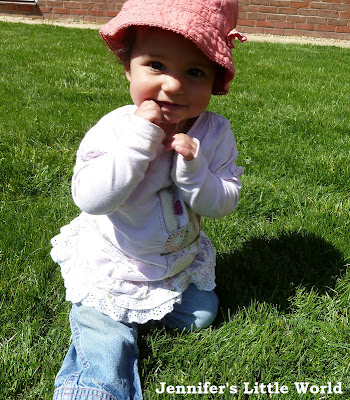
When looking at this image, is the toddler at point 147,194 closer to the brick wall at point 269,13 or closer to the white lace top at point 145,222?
the white lace top at point 145,222

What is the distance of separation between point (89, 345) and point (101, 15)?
10795 millimetres

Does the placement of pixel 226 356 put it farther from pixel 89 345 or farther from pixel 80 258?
pixel 80 258

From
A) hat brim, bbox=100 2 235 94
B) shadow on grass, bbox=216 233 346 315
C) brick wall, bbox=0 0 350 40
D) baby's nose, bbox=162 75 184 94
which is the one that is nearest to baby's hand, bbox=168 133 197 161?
baby's nose, bbox=162 75 184 94

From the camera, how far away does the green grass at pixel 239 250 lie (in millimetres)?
1779

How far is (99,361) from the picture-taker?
5.46 feet

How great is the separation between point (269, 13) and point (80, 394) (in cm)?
1091

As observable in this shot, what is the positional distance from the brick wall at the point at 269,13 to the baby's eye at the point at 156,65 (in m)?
10.1

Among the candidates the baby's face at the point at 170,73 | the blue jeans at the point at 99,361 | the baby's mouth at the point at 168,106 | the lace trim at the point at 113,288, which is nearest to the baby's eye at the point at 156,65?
the baby's face at the point at 170,73

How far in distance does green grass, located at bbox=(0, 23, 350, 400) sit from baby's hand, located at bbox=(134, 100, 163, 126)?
0.60 m

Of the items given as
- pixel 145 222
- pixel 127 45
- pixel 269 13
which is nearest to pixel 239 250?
pixel 145 222

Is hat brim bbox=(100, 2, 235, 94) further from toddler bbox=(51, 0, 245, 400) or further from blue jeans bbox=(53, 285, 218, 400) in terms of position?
blue jeans bbox=(53, 285, 218, 400)

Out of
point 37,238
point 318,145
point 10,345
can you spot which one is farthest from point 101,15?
point 10,345

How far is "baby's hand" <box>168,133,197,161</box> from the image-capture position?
1548 mm

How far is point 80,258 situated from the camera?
1.94 metres
